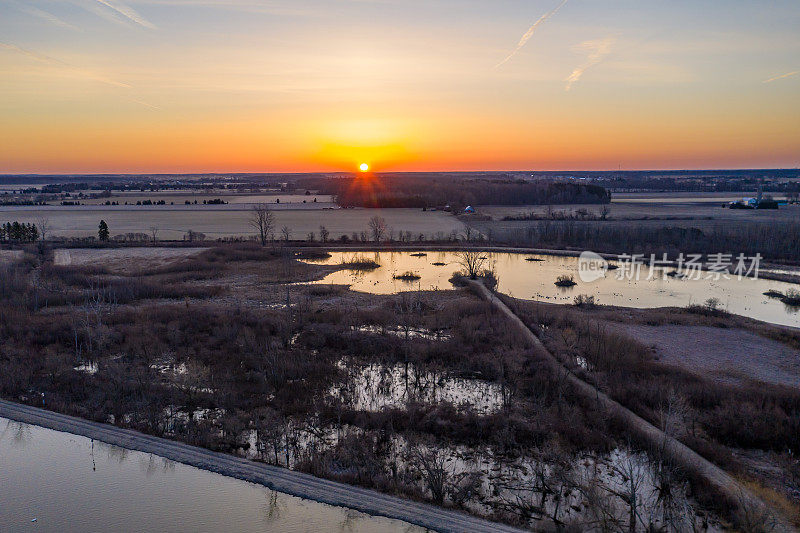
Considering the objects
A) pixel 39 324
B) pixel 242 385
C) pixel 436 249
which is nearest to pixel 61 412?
pixel 242 385

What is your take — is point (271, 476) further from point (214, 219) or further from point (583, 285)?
point (214, 219)

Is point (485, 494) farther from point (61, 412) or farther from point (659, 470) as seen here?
point (61, 412)

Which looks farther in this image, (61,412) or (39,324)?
(39,324)

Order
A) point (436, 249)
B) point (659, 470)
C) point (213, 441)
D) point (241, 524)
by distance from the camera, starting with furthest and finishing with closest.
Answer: point (436, 249), point (213, 441), point (659, 470), point (241, 524)

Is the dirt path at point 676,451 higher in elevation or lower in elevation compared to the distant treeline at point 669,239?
lower

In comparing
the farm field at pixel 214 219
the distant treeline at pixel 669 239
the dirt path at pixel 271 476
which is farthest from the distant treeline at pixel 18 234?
the distant treeline at pixel 669 239

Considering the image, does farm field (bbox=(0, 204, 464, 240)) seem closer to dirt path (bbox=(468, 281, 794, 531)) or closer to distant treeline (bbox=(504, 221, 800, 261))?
distant treeline (bbox=(504, 221, 800, 261))

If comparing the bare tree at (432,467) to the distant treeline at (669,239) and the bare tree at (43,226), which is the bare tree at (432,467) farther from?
the bare tree at (43,226)
